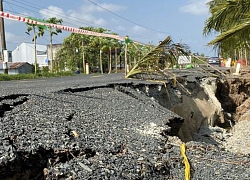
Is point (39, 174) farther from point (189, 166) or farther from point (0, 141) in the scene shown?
point (189, 166)

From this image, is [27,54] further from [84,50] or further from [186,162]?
[186,162]

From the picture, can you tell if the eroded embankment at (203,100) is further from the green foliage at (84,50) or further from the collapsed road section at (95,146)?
the green foliage at (84,50)

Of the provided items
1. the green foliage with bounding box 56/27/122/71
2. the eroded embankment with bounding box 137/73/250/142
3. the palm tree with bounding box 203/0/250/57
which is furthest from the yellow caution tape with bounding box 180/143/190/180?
the green foliage with bounding box 56/27/122/71

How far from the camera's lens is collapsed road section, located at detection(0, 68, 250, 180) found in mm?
3068

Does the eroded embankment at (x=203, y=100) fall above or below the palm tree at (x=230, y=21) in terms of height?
below

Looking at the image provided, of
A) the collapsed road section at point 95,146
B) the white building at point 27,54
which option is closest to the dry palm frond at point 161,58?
the collapsed road section at point 95,146

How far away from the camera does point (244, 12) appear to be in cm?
946

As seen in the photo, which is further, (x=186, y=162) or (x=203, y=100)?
(x=203, y=100)

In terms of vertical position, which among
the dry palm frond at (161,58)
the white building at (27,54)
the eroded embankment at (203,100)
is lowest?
the eroded embankment at (203,100)

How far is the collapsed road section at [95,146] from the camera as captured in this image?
307 cm

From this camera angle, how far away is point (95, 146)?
3465 millimetres

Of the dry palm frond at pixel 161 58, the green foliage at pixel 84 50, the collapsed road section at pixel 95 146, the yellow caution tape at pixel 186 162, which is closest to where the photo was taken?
the collapsed road section at pixel 95 146

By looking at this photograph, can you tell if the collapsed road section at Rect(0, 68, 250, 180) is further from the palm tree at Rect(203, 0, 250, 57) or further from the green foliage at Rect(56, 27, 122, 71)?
the green foliage at Rect(56, 27, 122, 71)

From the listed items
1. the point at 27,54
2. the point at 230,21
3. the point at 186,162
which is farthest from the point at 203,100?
the point at 27,54
